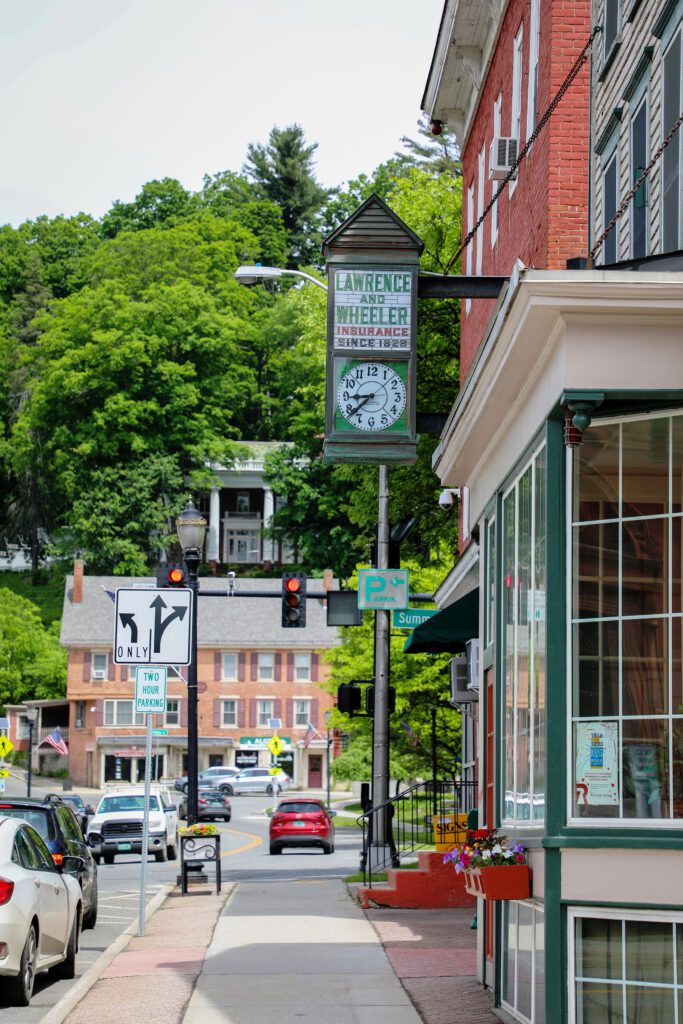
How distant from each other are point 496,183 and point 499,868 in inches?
496

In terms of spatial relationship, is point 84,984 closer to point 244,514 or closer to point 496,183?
point 496,183

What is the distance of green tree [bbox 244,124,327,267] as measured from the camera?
12394 cm

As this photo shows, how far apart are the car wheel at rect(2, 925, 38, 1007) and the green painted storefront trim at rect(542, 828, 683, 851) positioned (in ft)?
16.9

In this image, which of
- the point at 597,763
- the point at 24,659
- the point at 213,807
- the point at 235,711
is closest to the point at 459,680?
the point at 597,763

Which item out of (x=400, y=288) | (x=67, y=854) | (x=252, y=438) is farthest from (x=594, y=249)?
(x=252, y=438)

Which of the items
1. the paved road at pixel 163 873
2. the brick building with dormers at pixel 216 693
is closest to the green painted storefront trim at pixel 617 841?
the paved road at pixel 163 873

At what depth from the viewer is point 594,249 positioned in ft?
50.8

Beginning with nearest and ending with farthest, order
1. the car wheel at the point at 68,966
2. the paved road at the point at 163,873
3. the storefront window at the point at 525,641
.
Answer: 1. the storefront window at the point at 525,641
2. the paved road at the point at 163,873
3. the car wheel at the point at 68,966

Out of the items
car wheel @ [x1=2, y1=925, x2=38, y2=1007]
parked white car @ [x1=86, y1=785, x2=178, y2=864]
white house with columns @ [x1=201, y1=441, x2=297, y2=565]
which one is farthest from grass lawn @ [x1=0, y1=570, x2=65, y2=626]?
car wheel @ [x1=2, y1=925, x2=38, y2=1007]

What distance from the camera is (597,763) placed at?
897 cm

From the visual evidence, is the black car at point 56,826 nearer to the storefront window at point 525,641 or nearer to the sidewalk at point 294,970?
the sidewalk at point 294,970

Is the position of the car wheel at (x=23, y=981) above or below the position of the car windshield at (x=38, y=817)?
below

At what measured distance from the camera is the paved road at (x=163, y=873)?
45.2ft

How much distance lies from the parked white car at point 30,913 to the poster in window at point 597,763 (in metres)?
5.03
